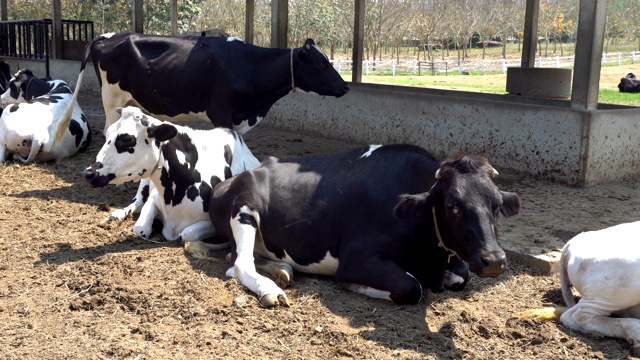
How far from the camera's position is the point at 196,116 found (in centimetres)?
855

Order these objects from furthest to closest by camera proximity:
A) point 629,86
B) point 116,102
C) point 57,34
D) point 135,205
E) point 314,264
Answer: point 629,86
point 57,34
point 116,102
point 135,205
point 314,264

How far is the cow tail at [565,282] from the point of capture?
176 inches

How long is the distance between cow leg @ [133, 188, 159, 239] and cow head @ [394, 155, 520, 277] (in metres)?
2.56

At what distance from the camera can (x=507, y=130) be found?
8492mm

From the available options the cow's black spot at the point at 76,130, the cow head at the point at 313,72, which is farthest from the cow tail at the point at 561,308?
the cow's black spot at the point at 76,130

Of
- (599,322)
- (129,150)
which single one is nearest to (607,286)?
(599,322)

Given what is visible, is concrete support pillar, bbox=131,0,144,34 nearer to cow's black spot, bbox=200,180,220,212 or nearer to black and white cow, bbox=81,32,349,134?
black and white cow, bbox=81,32,349,134

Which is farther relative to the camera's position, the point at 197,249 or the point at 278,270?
the point at 197,249

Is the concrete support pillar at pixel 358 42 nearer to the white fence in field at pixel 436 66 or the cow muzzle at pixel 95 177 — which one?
the cow muzzle at pixel 95 177

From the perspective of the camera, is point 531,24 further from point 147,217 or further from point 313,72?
point 147,217

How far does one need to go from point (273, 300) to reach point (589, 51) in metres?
4.95

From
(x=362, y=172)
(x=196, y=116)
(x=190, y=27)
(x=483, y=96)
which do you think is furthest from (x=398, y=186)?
(x=190, y=27)

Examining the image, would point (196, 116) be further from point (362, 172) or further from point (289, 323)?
point (289, 323)

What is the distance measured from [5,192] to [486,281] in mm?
5208
